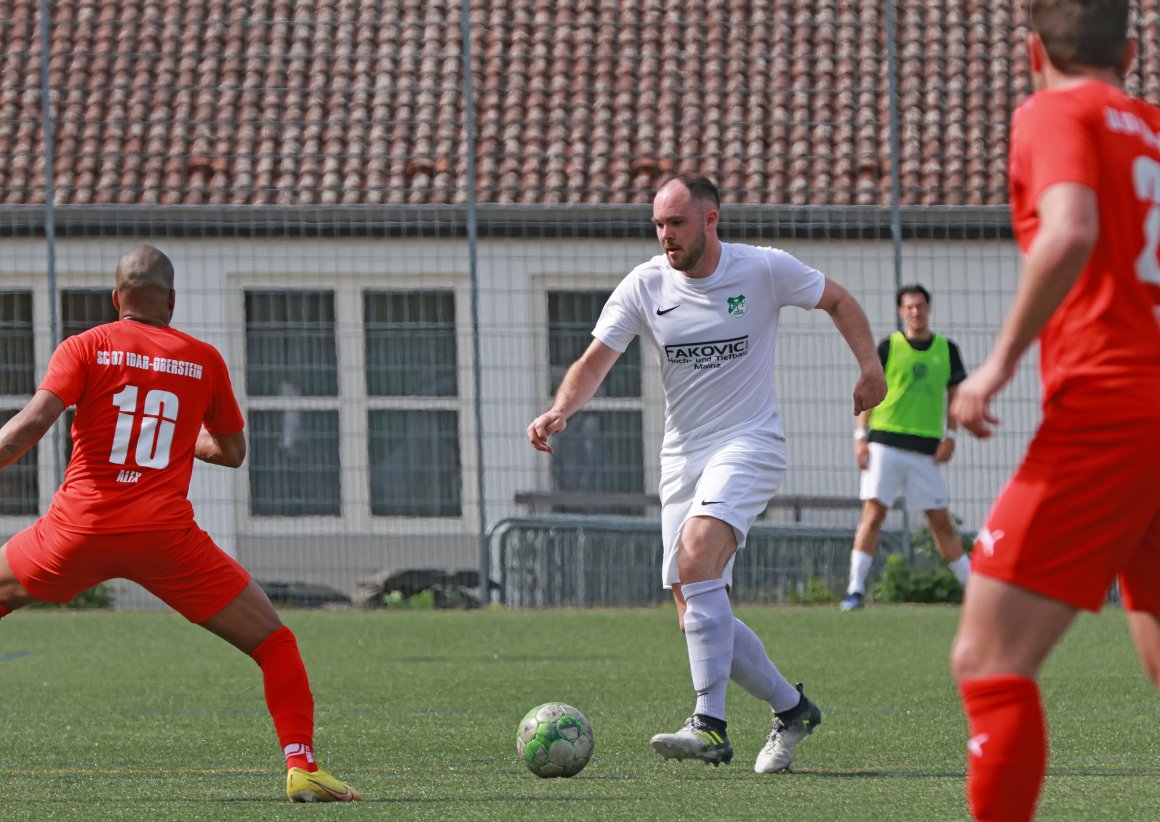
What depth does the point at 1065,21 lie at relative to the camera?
3.92 m

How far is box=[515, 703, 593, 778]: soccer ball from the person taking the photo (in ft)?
21.2

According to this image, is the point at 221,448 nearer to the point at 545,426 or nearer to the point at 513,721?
the point at 545,426

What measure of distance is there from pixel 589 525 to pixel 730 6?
6.64 m

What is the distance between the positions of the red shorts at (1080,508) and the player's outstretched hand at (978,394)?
0.61 feet

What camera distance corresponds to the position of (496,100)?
19.5 meters

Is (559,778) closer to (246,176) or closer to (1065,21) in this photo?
(1065,21)

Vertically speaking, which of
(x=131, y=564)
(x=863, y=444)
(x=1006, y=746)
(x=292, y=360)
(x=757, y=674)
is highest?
(x=292, y=360)

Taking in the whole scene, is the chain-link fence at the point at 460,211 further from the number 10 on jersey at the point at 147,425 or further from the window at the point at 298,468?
the number 10 on jersey at the point at 147,425

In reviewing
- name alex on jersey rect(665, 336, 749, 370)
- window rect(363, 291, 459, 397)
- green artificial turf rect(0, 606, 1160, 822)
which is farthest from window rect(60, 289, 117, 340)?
name alex on jersey rect(665, 336, 749, 370)

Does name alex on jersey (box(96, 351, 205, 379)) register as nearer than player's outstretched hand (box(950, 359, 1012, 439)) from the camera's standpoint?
No

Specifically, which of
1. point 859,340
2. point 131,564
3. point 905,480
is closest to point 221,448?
point 131,564

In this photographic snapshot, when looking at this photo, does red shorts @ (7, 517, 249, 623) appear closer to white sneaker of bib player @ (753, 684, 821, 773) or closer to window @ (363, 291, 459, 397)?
white sneaker of bib player @ (753, 684, 821, 773)

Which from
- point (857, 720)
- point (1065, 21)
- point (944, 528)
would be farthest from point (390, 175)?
point (1065, 21)

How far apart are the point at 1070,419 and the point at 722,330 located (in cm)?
330
